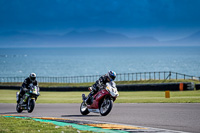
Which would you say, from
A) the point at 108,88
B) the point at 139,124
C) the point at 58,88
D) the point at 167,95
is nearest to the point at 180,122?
the point at 139,124

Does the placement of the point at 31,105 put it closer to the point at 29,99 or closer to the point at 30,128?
the point at 29,99

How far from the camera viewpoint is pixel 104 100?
13.9 m

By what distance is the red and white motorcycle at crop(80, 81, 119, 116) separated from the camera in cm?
1336

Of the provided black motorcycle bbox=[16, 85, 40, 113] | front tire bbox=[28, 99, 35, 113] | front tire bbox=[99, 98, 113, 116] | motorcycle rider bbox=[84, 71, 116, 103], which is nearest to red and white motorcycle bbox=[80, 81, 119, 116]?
front tire bbox=[99, 98, 113, 116]

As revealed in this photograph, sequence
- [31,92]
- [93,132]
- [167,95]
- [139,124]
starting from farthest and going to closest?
1. [167,95]
2. [31,92]
3. [139,124]
4. [93,132]

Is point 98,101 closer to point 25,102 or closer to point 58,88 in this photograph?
point 25,102

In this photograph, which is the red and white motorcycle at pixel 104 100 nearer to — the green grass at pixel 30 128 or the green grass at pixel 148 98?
the green grass at pixel 30 128

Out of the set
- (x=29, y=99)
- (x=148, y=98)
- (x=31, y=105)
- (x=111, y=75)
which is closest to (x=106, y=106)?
(x=111, y=75)

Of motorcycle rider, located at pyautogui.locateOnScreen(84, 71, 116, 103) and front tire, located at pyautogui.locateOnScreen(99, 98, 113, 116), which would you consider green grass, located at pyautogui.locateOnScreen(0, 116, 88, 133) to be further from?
motorcycle rider, located at pyautogui.locateOnScreen(84, 71, 116, 103)

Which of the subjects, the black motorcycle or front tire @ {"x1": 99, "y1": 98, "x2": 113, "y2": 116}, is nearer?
front tire @ {"x1": 99, "y1": 98, "x2": 113, "y2": 116}

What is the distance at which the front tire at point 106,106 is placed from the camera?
44.1 feet

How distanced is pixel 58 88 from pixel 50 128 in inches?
1346

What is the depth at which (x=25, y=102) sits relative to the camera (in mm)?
17234

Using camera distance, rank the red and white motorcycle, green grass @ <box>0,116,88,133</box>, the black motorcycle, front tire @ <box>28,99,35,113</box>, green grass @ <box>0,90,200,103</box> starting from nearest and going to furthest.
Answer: green grass @ <box>0,116,88,133</box>
the red and white motorcycle
the black motorcycle
front tire @ <box>28,99,35,113</box>
green grass @ <box>0,90,200,103</box>
